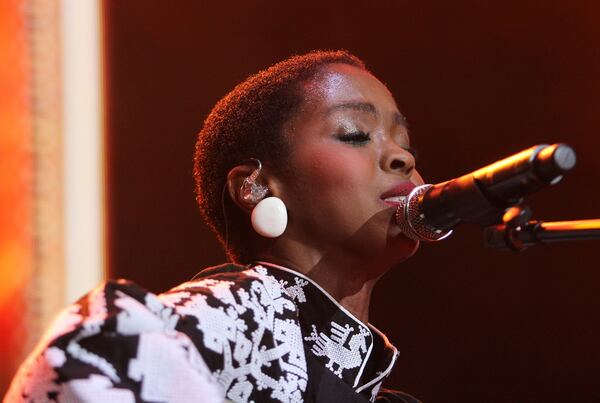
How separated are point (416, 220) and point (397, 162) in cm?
29

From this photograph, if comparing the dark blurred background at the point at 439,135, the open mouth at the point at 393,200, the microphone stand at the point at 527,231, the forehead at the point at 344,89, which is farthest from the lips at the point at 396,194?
the dark blurred background at the point at 439,135

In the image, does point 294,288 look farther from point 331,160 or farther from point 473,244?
point 473,244

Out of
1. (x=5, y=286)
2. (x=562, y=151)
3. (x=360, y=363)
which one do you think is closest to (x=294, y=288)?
(x=360, y=363)

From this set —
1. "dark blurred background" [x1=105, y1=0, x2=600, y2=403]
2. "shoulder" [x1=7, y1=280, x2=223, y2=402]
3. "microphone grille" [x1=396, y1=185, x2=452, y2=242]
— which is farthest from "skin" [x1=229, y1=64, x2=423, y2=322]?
"dark blurred background" [x1=105, y1=0, x2=600, y2=403]

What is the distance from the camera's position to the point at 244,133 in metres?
1.66

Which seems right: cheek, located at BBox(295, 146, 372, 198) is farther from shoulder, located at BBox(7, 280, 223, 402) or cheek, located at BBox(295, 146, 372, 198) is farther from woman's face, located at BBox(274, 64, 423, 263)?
shoulder, located at BBox(7, 280, 223, 402)

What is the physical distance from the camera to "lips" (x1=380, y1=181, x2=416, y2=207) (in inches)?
57.1

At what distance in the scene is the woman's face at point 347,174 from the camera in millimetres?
1446

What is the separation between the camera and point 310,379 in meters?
1.24

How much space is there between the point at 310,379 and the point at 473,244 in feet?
4.45

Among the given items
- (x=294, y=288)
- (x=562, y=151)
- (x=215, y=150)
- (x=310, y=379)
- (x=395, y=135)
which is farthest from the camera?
(x=215, y=150)

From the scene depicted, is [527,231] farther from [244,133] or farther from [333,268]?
[244,133]

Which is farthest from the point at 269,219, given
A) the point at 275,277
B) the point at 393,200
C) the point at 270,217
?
the point at 393,200

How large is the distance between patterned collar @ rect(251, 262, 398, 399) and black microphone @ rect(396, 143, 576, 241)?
22 cm
